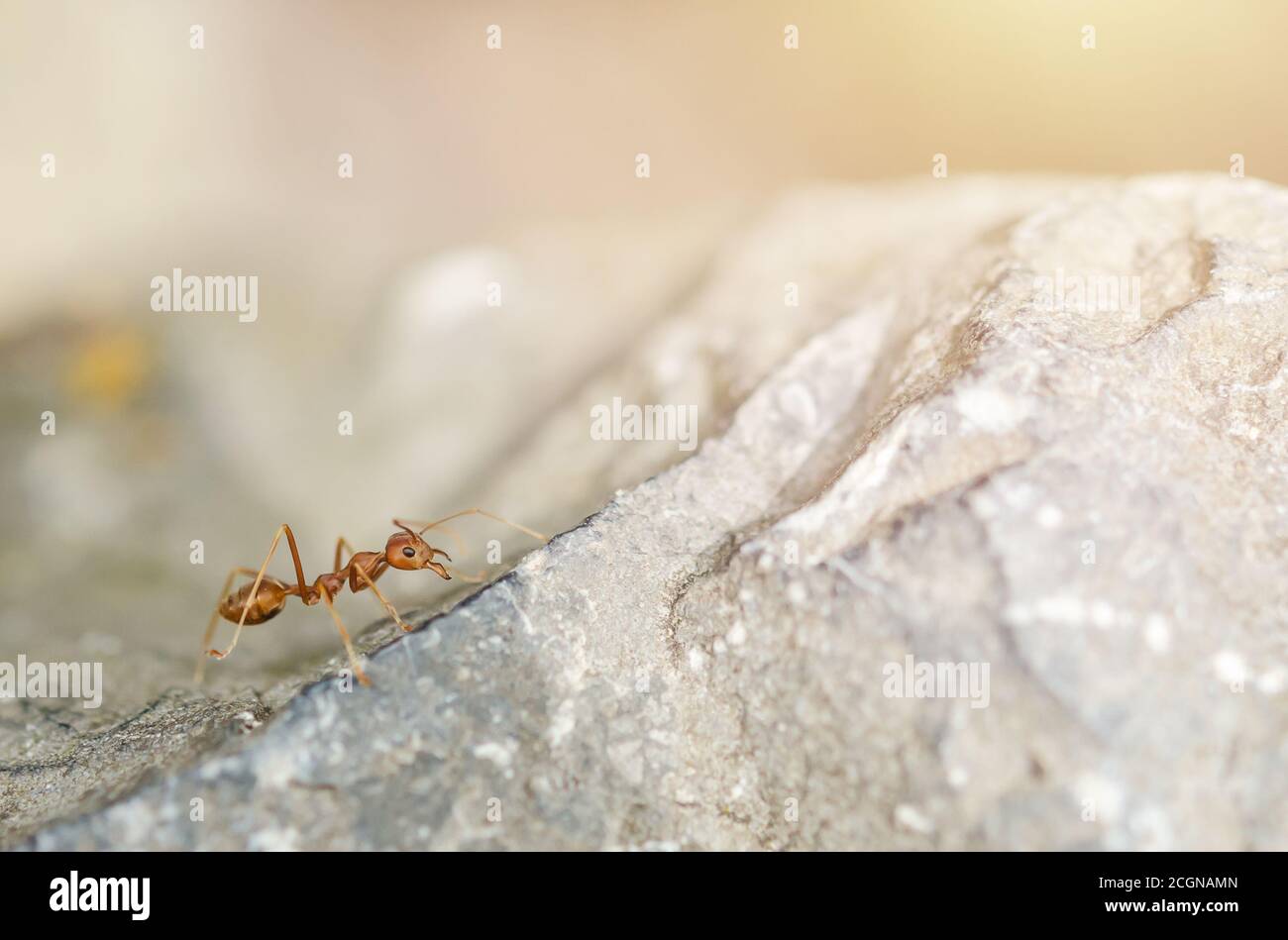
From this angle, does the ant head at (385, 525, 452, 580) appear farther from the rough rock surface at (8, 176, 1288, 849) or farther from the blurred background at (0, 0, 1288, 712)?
the rough rock surface at (8, 176, 1288, 849)

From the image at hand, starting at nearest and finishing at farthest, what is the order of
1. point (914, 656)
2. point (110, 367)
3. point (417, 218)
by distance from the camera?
point (914, 656) < point (110, 367) < point (417, 218)

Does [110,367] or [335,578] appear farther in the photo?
[110,367]

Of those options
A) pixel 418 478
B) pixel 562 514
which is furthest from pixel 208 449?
pixel 562 514

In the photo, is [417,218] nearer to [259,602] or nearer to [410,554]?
[259,602]

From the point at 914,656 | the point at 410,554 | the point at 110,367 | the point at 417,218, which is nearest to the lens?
the point at 914,656

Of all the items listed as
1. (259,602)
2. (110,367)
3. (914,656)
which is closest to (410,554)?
(259,602)

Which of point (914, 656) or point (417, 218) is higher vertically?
point (417, 218)

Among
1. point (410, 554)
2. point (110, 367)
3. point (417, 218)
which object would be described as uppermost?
point (417, 218)

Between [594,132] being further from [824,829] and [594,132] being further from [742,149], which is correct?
[824,829]
